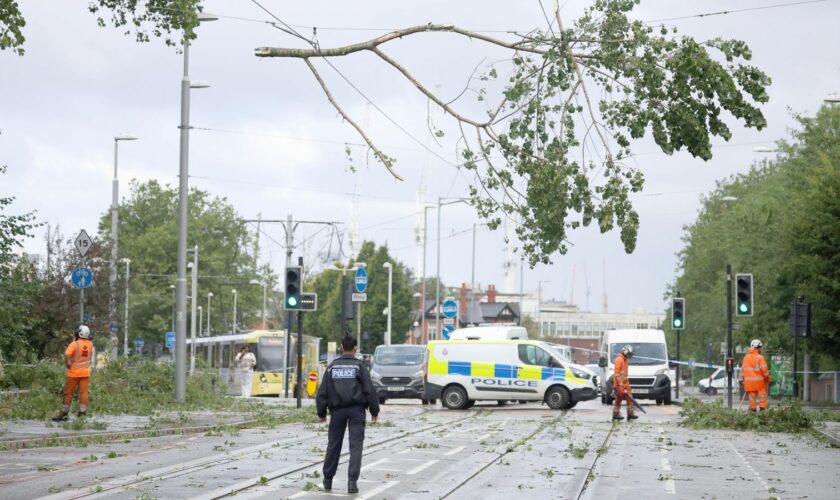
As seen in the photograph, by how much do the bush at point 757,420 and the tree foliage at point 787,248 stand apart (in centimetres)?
1394

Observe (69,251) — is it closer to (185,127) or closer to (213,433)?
(185,127)

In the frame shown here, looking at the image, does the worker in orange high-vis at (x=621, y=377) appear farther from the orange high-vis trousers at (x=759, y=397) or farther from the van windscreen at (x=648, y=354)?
the van windscreen at (x=648, y=354)

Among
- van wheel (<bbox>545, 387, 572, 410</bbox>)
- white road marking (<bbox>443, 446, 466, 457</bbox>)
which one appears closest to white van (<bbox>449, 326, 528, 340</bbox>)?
van wheel (<bbox>545, 387, 572, 410</bbox>)

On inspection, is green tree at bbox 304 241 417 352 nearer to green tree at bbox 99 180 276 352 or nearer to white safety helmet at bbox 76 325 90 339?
green tree at bbox 99 180 276 352

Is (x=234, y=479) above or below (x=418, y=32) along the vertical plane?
below

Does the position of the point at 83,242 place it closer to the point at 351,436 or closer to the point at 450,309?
the point at 351,436

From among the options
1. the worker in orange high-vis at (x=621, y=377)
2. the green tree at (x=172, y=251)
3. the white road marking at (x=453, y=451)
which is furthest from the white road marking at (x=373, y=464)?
the green tree at (x=172, y=251)

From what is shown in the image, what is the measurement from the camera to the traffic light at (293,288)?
106 ft

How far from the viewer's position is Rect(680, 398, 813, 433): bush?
28016mm

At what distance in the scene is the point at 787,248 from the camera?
45.6 meters

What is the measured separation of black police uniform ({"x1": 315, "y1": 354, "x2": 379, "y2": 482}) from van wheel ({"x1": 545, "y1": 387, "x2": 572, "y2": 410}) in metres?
23.7

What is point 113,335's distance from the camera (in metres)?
43.0

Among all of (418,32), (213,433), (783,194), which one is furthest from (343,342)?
(783,194)

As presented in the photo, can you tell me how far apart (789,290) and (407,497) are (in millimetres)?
37276
